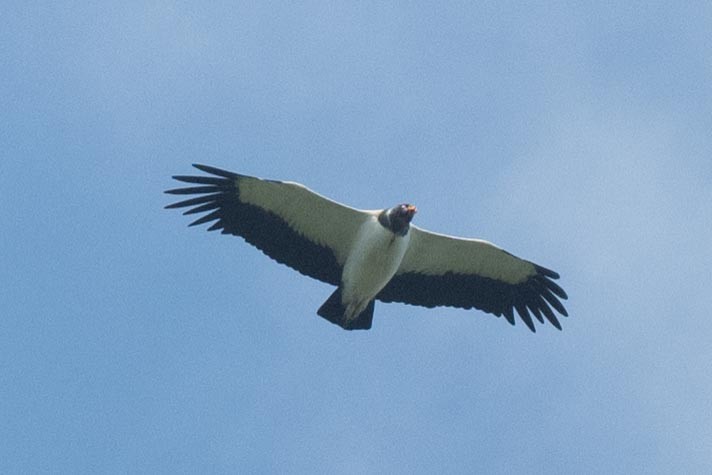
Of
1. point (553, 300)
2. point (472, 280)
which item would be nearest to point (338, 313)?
point (472, 280)

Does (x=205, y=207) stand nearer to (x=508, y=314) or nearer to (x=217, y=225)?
(x=217, y=225)

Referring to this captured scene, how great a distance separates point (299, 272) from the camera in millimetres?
26375

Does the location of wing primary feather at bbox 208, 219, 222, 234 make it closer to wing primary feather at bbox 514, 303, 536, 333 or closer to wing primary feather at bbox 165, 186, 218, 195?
wing primary feather at bbox 165, 186, 218, 195

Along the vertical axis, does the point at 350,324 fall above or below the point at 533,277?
below

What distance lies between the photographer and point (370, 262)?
25531mm

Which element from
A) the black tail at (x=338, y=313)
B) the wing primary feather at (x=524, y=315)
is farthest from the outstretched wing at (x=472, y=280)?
the black tail at (x=338, y=313)

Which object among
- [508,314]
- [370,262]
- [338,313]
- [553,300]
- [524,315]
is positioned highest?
[553,300]

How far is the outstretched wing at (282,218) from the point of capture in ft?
84.7

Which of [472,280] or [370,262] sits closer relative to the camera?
[370,262]

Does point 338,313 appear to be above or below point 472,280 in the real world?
below

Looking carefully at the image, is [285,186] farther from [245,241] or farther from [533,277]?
[533,277]

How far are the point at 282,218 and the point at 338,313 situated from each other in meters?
1.68

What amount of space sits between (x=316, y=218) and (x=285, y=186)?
80cm

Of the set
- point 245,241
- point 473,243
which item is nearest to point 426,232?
point 473,243
